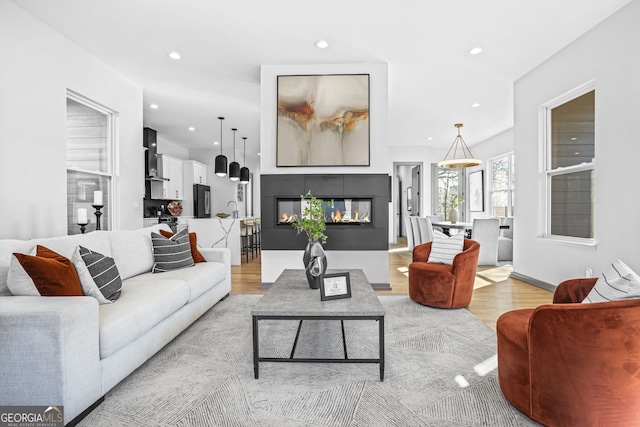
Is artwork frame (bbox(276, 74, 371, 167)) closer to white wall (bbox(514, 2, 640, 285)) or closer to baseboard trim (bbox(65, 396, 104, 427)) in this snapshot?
white wall (bbox(514, 2, 640, 285))

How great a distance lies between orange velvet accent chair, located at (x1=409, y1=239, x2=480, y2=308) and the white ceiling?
7.54ft

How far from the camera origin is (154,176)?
21.7 ft

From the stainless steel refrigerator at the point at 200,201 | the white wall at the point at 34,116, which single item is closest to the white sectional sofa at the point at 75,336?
the white wall at the point at 34,116

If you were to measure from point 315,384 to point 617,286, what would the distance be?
1636 millimetres

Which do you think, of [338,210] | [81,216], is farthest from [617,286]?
[81,216]

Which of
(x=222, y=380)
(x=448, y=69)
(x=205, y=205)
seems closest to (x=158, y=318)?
(x=222, y=380)

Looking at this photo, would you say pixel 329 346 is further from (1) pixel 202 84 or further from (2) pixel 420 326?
(1) pixel 202 84

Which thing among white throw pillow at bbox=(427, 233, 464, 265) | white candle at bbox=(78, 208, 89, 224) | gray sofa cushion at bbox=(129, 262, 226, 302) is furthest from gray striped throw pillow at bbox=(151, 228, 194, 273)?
white throw pillow at bbox=(427, 233, 464, 265)

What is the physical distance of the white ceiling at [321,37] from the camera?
3072mm

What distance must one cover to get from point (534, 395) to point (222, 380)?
5.47 ft

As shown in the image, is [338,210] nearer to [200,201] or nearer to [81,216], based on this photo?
[81,216]

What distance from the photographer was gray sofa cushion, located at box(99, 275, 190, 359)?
180 cm

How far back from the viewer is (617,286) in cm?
158

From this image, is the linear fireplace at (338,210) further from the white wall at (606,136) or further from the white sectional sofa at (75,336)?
the white wall at (606,136)
